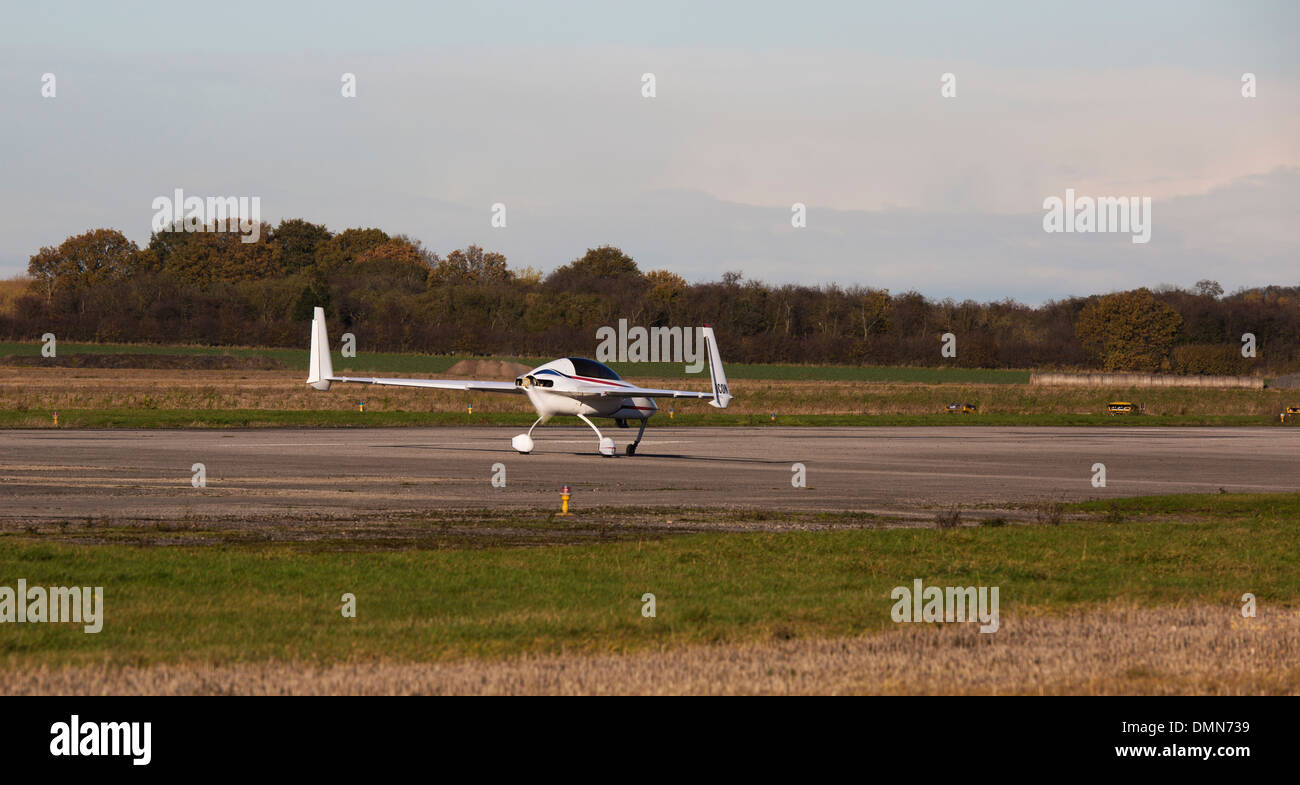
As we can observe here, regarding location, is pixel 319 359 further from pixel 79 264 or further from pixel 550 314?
pixel 79 264

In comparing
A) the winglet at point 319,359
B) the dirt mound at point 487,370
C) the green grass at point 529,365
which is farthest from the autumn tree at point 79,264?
the winglet at point 319,359

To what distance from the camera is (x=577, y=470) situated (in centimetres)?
3147

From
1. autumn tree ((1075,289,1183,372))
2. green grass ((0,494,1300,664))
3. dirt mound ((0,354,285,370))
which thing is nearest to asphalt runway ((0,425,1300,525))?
green grass ((0,494,1300,664))

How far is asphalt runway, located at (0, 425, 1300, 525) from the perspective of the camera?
76.0ft

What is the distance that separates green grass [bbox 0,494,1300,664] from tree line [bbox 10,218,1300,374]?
86.6 metres

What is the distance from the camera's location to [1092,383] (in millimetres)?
107250

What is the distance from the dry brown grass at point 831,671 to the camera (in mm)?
8898

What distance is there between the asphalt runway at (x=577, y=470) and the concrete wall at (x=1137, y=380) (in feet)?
191

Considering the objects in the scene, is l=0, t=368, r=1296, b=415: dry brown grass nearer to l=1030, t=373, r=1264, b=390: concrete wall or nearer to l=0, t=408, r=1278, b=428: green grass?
l=0, t=408, r=1278, b=428: green grass

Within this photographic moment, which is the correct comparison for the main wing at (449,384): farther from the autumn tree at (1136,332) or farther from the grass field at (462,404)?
the autumn tree at (1136,332)

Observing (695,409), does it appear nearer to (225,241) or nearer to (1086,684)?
(1086,684)

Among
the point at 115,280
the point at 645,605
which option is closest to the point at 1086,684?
the point at 645,605
